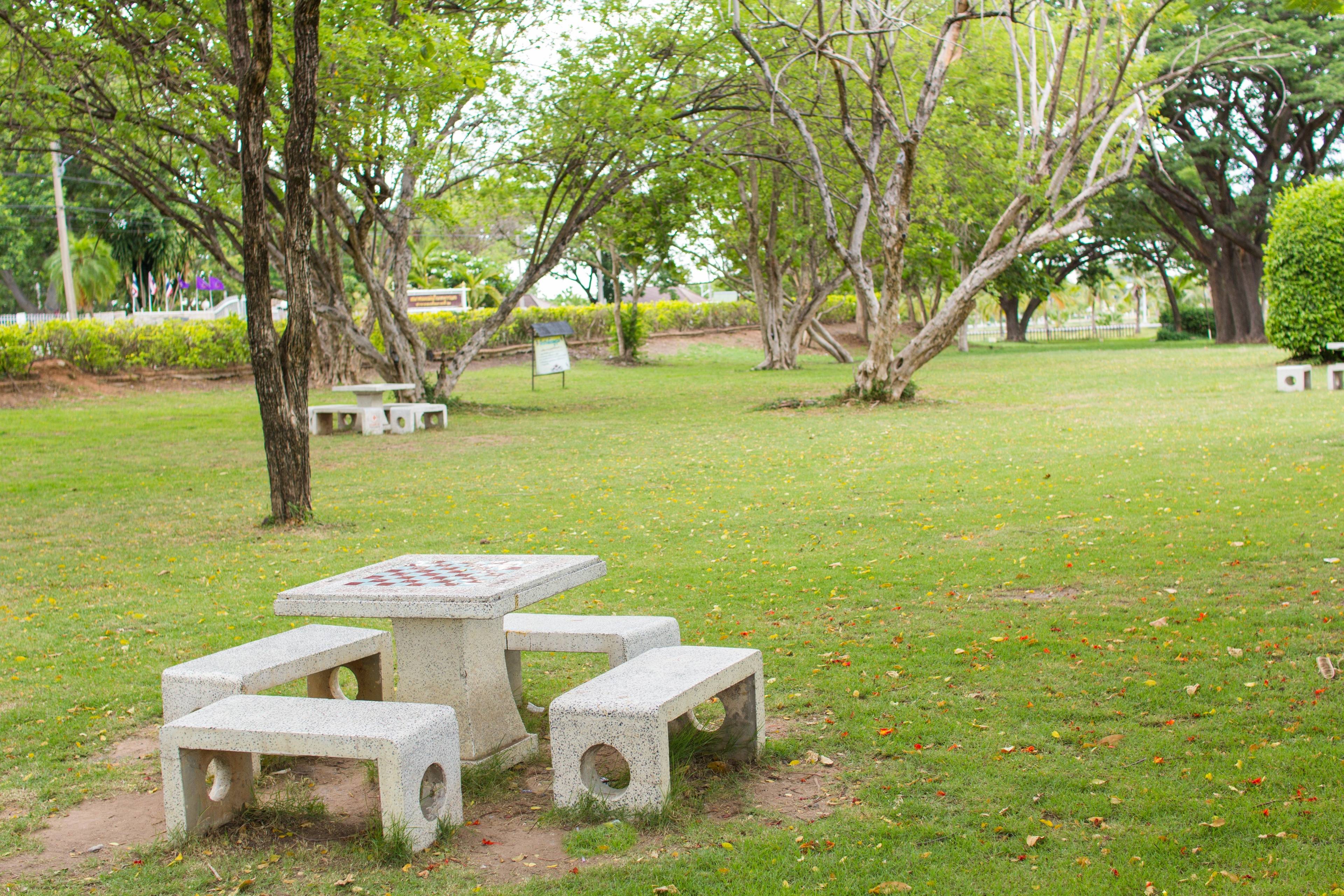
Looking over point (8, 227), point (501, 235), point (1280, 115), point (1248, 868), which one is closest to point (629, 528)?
point (1248, 868)

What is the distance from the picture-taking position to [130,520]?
33.3ft

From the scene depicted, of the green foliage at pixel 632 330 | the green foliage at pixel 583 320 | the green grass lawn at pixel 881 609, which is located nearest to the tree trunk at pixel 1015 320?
the green foliage at pixel 583 320

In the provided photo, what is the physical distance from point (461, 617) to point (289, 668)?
837 mm

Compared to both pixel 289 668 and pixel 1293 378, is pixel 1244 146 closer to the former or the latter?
pixel 1293 378

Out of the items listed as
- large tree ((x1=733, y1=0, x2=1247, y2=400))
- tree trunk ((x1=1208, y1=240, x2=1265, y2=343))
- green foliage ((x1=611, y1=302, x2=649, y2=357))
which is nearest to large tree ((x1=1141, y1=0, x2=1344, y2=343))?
tree trunk ((x1=1208, y1=240, x2=1265, y2=343))

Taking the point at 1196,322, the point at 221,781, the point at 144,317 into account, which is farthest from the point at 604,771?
the point at 1196,322

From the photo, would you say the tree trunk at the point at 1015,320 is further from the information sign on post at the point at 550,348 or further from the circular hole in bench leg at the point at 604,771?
the circular hole in bench leg at the point at 604,771

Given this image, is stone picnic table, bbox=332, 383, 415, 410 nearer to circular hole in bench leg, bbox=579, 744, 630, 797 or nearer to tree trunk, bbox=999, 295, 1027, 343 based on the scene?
circular hole in bench leg, bbox=579, 744, 630, 797

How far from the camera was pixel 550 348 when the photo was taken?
25.8m

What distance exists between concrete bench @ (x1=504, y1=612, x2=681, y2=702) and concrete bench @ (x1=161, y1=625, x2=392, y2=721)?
53 centimetres

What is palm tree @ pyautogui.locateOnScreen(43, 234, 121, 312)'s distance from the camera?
1449 inches

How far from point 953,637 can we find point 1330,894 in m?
2.76

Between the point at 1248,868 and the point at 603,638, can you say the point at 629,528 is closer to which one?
the point at 603,638

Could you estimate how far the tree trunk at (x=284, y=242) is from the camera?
9.02 m
